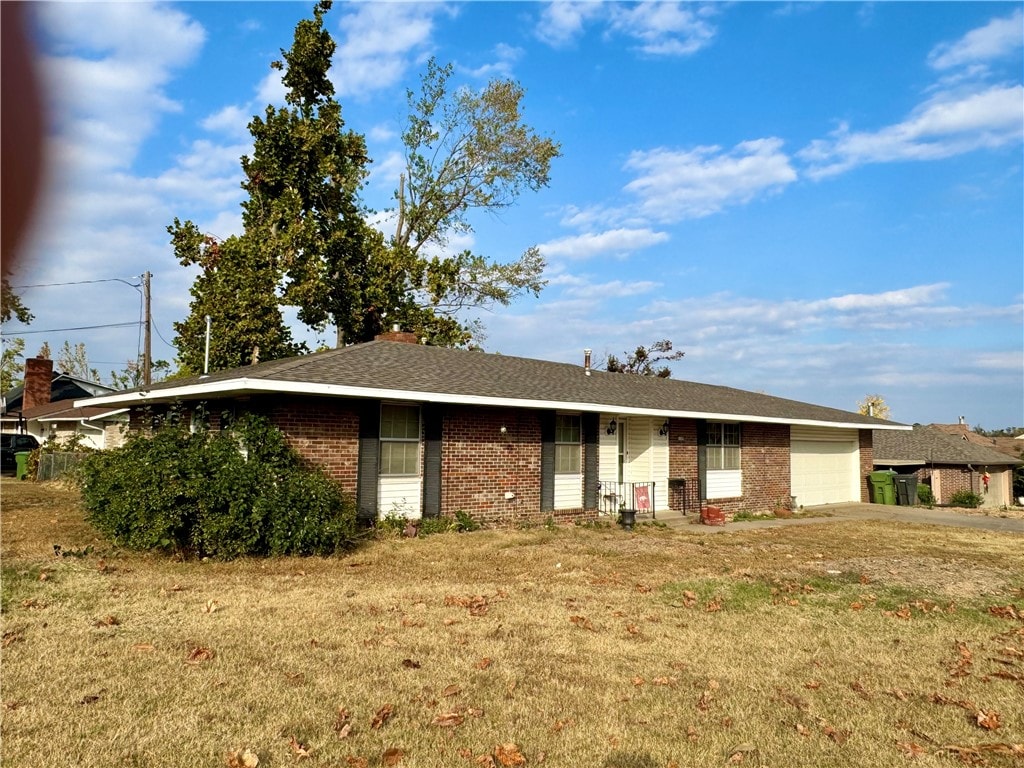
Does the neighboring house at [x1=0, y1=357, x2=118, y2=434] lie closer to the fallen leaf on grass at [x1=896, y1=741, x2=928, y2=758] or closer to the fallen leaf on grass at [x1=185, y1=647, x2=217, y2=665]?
the fallen leaf on grass at [x1=185, y1=647, x2=217, y2=665]

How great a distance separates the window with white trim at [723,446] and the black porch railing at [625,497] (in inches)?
96.7

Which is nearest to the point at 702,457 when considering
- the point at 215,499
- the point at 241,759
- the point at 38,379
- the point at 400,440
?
the point at 400,440

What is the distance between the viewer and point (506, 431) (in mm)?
14352

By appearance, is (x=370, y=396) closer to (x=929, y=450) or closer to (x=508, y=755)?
(x=508, y=755)

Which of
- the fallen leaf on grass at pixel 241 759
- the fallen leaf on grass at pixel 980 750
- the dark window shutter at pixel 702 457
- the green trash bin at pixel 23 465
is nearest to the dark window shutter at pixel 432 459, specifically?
the dark window shutter at pixel 702 457

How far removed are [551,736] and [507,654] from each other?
1565 mm

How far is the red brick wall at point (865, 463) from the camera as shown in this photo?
23.9 m

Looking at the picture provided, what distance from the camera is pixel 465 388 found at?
1346cm

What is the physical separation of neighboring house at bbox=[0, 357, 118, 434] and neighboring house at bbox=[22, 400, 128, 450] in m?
0.35

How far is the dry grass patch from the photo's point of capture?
4.29 meters

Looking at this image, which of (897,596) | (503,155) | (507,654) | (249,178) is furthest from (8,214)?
(503,155)

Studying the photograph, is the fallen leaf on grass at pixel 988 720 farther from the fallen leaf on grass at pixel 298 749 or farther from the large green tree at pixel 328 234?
→ the large green tree at pixel 328 234

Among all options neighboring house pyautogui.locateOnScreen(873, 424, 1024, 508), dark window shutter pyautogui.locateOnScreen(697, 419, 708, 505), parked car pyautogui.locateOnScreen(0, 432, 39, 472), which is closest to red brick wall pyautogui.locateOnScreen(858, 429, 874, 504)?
neighboring house pyautogui.locateOnScreen(873, 424, 1024, 508)

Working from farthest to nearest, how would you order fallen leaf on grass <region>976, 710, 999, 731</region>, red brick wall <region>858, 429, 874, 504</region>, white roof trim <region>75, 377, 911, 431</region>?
red brick wall <region>858, 429, 874, 504</region> < white roof trim <region>75, 377, 911, 431</region> < fallen leaf on grass <region>976, 710, 999, 731</region>
